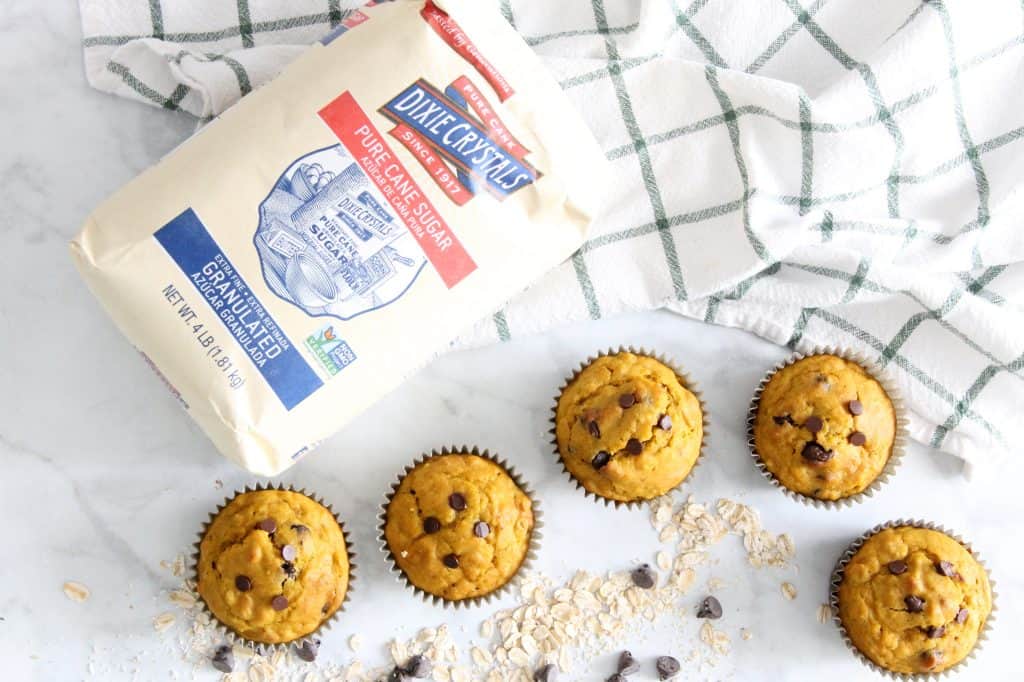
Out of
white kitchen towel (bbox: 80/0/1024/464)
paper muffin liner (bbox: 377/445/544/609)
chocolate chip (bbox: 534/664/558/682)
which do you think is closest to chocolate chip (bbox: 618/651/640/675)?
chocolate chip (bbox: 534/664/558/682)

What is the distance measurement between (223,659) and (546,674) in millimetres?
712

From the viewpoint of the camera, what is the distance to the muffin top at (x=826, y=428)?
7.05ft

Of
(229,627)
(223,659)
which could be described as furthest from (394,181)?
(223,659)

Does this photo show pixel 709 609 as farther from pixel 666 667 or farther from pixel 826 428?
pixel 826 428

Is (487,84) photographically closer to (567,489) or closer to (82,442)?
(567,489)

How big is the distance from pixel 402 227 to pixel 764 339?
3.15 feet

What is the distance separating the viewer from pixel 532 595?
92.1 inches

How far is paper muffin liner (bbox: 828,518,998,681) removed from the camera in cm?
→ 224

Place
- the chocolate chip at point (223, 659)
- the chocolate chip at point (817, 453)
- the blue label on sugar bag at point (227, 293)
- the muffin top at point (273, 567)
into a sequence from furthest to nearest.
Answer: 1. the chocolate chip at point (223, 659)
2. the chocolate chip at point (817, 453)
3. the muffin top at point (273, 567)
4. the blue label on sugar bag at point (227, 293)

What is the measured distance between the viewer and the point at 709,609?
2.33 metres

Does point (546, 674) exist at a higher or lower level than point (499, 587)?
lower

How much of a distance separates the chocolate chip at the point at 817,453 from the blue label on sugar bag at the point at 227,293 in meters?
1.09

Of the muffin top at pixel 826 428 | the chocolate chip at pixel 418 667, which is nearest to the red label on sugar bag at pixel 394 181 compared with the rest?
the muffin top at pixel 826 428

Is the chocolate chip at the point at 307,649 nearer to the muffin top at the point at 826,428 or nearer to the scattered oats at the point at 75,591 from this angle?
the scattered oats at the point at 75,591
